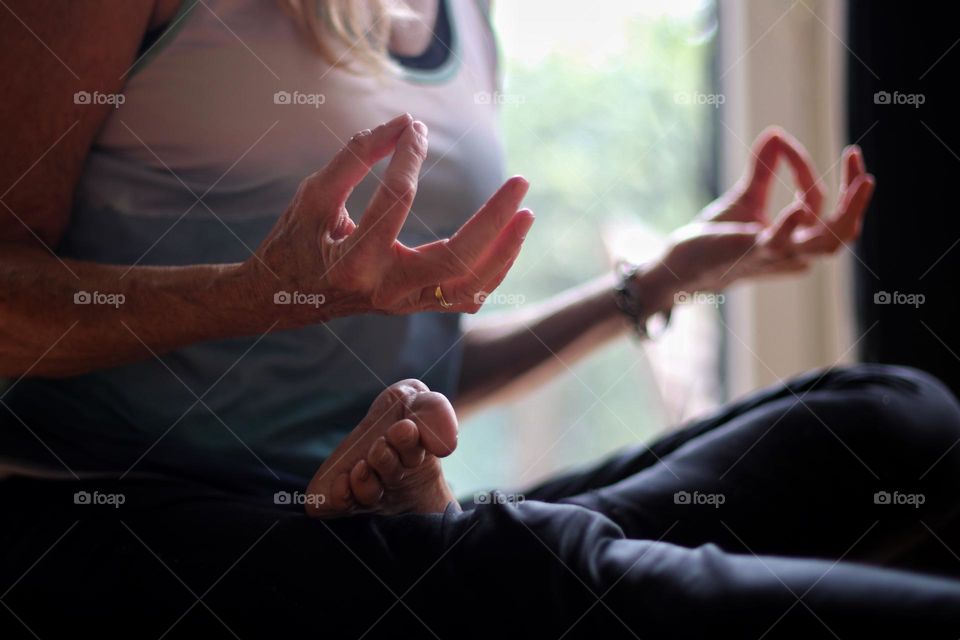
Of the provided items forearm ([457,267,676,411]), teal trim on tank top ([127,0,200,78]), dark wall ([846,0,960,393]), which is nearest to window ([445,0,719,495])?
dark wall ([846,0,960,393])

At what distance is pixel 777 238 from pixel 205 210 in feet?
1.79

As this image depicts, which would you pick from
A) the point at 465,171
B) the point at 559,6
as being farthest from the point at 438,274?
the point at 559,6

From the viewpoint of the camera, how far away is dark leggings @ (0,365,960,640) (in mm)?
421

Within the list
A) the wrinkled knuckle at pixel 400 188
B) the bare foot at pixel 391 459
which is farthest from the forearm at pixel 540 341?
the wrinkled knuckle at pixel 400 188

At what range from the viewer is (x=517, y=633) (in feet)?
1.53

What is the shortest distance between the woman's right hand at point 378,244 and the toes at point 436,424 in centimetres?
6

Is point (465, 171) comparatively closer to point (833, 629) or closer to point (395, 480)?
point (395, 480)

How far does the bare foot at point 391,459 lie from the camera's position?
540 mm

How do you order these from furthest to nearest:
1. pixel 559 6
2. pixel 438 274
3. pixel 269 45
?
pixel 559 6 → pixel 269 45 → pixel 438 274

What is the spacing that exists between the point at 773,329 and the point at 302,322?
1.04 meters

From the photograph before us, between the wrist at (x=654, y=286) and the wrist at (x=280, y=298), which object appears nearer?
the wrist at (x=280, y=298)

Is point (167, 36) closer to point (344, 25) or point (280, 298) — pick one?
point (344, 25)

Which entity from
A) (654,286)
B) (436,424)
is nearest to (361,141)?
(436,424)

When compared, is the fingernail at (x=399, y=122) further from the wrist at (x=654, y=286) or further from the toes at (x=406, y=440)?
the wrist at (x=654, y=286)
